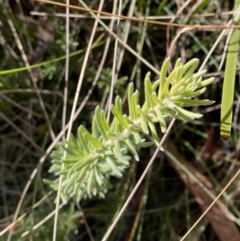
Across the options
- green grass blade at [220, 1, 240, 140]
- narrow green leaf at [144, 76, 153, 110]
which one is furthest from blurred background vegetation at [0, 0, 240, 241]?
narrow green leaf at [144, 76, 153, 110]

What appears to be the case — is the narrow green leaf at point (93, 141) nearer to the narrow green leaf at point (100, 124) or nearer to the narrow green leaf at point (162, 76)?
the narrow green leaf at point (100, 124)

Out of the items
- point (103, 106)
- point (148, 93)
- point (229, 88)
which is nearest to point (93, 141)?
point (148, 93)

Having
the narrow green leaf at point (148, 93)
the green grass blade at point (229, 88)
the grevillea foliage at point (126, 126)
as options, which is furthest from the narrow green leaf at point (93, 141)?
the green grass blade at point (229, 88)

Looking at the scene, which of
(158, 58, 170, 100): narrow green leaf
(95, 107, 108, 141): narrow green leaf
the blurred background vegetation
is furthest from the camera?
the blurred background vegetation

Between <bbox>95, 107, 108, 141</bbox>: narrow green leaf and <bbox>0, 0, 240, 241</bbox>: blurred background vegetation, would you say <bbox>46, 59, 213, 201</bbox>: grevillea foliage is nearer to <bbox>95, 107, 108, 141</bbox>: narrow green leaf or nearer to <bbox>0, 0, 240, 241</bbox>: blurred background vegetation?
<bbox>95, 107, 108, 141</bbox>: narrow green leaf

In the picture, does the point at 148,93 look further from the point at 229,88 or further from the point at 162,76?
the point at 229,88
